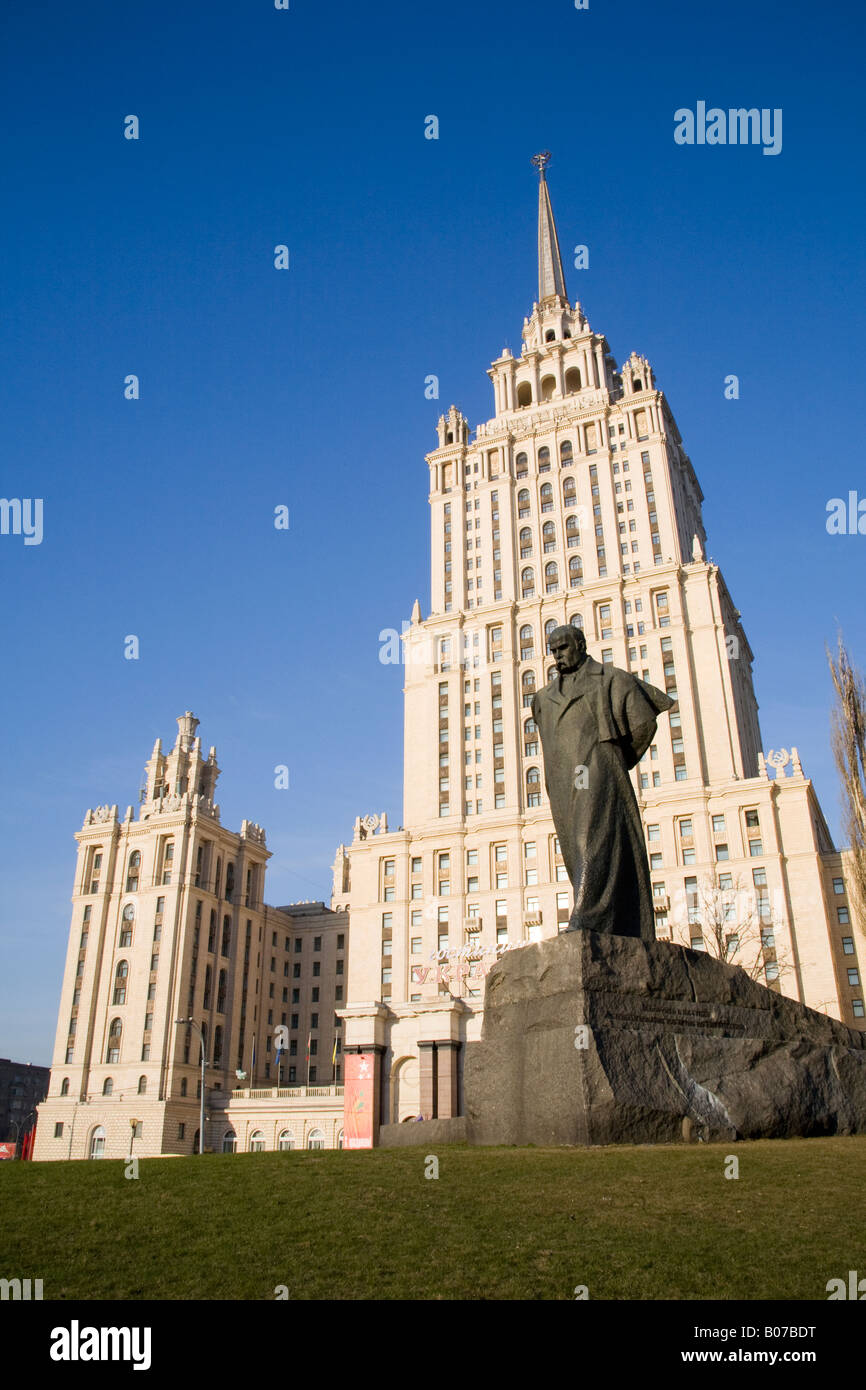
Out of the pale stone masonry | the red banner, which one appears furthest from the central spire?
the red banner

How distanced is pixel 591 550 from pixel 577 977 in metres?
76.4

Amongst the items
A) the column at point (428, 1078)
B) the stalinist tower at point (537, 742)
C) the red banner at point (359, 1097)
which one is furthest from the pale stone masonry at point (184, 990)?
the column at point (428, 1078)

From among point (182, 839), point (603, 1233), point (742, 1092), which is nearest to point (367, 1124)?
point (742, 1092)

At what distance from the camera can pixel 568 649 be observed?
17969 mm

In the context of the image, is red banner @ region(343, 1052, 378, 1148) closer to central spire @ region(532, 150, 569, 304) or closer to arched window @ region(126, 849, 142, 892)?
arched window @ region(126, 849, 142, 892)

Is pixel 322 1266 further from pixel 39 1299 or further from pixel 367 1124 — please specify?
pixel 367 1124

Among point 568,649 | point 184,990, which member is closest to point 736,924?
point 184,990

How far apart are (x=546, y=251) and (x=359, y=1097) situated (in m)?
101

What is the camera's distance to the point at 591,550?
289 feet

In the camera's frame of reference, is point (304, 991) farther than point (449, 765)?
Yes

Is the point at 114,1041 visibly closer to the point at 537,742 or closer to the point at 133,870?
the point at 133,870

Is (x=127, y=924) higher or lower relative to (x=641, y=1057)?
higher

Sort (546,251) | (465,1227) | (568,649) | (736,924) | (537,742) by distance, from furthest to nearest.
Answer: (546,251) < (537,742) < (736,924) < (568,649) < (465,1227)

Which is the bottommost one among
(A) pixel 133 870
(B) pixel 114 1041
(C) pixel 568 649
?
(C) pixel 568 649
